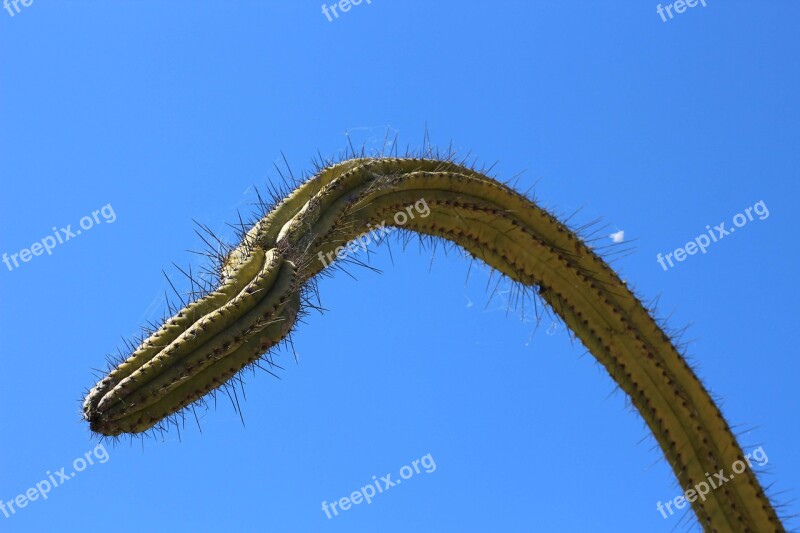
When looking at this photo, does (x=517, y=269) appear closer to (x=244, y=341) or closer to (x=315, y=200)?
(x=315, y=200)

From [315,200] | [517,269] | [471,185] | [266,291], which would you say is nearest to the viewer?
[266,291]

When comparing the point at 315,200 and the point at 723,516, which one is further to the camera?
the point at 723,516

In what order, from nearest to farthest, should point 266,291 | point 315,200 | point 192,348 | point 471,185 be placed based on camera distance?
point 192,348 → point 266,291 → point 315,200 → point 471,185

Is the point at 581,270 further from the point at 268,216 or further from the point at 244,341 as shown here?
the point at 244,341

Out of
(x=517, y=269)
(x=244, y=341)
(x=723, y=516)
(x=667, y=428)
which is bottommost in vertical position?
(x=723, y=516)

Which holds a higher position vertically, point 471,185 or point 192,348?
point 471,185

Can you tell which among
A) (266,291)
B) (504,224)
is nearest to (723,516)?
(504,224)
